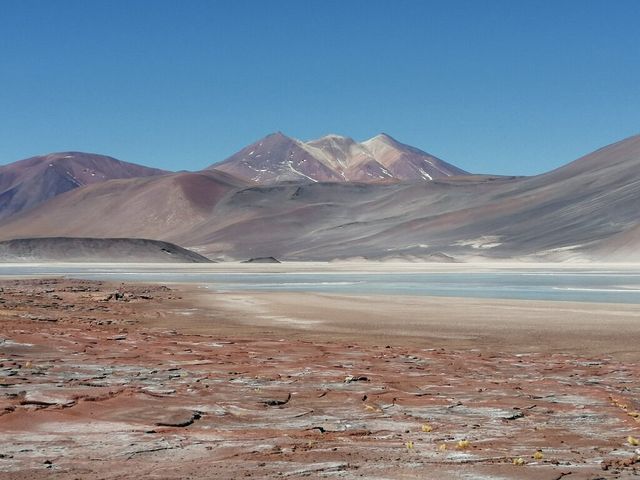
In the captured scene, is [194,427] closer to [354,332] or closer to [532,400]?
[532,400]

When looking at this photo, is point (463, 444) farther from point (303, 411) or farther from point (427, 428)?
point (303, 411)

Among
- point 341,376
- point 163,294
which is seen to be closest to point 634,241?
point 163,294

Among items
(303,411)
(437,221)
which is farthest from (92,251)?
(303,411)

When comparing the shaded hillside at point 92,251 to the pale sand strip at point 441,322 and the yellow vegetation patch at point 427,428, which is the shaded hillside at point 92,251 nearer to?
the pale sand strip at point 441,322

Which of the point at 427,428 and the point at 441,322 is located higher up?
the point at 441,322

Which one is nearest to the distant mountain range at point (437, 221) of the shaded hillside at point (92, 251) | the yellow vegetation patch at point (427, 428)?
the shaded hillside at point (92, 251)

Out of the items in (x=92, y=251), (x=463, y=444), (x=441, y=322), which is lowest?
(x=463, y=444)

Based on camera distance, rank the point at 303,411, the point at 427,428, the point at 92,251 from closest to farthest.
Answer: the point at 427,428, the point at 303,411, the point at 92,251
